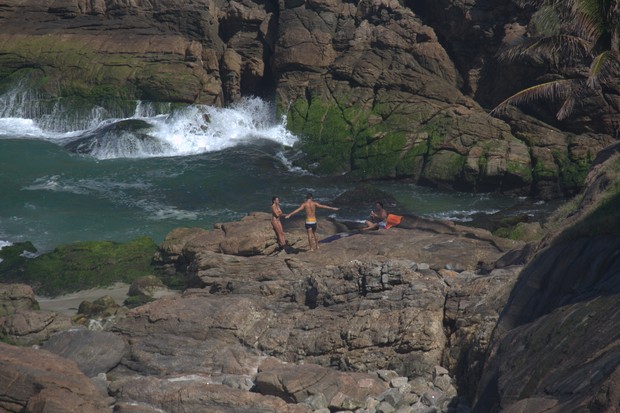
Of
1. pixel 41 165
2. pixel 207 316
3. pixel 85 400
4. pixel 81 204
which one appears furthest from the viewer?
pixel 41 165

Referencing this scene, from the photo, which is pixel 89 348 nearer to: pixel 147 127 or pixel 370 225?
pixel 370 225

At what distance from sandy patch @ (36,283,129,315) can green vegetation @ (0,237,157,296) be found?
8.7 inches

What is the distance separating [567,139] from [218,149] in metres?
13.2

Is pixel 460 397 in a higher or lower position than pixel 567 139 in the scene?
lower

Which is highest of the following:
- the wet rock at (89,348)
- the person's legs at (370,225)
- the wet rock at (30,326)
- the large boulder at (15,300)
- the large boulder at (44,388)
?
the person's legs at (370,225)

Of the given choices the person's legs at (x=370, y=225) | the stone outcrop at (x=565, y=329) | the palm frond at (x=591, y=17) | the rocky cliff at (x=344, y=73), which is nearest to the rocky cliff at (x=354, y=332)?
the stone outcrop at (x=565, y=329)

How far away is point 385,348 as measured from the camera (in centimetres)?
1541

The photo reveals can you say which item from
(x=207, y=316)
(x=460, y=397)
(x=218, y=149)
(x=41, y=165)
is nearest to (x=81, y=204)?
(x=41, y=165)

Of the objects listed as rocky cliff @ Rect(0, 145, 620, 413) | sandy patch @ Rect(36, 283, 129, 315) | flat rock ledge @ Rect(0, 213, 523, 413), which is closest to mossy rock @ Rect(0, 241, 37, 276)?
sandy patch @ Rect(36, 283, 129, 315)

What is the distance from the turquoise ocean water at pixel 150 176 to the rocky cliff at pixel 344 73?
33.6 inches

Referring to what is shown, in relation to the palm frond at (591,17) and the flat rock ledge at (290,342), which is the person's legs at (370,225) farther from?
the palm frond at (591,17)

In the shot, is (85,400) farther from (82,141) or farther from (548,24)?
(82,141)

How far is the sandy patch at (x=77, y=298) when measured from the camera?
67.7ft

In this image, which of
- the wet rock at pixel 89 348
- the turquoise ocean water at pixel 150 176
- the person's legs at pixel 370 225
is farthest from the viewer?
the turquoise ocean water at pixel 150 176
